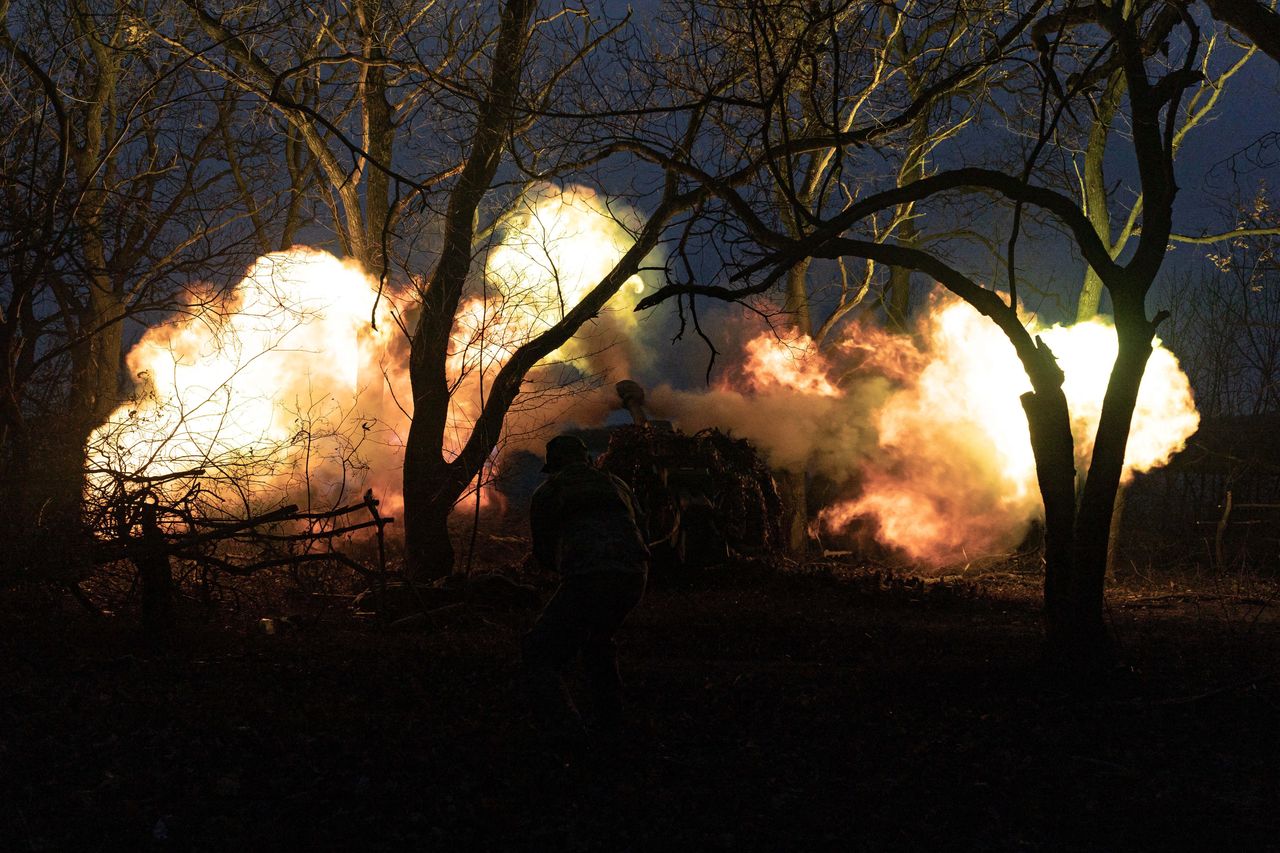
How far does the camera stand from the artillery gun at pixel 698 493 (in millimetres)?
13070

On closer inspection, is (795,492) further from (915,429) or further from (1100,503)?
(1100,503)

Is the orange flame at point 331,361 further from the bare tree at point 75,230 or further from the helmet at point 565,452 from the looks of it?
the helmet at point 565,452

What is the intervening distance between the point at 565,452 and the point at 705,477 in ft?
24.4

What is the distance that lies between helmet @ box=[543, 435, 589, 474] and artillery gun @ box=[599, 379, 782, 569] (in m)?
6.96

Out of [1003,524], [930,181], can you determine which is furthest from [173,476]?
[1003,524]

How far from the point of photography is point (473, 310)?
47.9 feet

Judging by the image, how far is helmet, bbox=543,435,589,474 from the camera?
19.3ft

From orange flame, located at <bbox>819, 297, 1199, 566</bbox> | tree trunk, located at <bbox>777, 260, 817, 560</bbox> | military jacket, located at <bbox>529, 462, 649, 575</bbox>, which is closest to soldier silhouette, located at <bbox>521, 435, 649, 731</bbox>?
military jacket, located at <bbox>529, 462, 649, 575</bbox>

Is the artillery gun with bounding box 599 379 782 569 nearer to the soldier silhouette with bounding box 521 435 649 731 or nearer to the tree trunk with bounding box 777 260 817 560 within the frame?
the tree trunk with bounding box 777 260 817 560

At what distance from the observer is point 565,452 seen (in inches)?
232

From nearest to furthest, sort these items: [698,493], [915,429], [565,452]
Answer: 1. [565,452]
2. [698,493]
3. [915,429]

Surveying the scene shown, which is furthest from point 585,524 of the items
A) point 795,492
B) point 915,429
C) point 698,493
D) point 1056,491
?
point 915,429

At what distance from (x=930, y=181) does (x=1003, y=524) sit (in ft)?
37.3

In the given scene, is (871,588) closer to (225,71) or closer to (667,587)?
(667,587)
